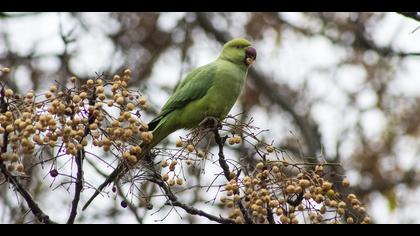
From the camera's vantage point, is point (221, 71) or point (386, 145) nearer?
point (221, 71)

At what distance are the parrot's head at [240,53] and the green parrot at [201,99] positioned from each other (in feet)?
0.32

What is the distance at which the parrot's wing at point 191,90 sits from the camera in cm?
529

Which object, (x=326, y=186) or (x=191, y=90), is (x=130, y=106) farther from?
(x=191, y=90)

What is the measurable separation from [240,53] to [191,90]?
0.81 meters

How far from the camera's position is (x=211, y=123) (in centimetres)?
454

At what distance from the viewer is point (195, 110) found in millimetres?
5324

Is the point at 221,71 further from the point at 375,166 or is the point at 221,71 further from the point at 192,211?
the point at 375,166

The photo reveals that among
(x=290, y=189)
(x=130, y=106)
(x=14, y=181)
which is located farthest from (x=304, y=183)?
(x=14, y=181)

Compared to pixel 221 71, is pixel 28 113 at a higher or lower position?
lower

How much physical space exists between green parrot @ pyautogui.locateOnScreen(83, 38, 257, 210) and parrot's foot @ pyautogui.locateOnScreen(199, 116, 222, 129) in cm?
34

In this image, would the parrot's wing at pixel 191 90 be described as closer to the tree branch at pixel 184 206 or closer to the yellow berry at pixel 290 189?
the tree branch at pixel 184 206
